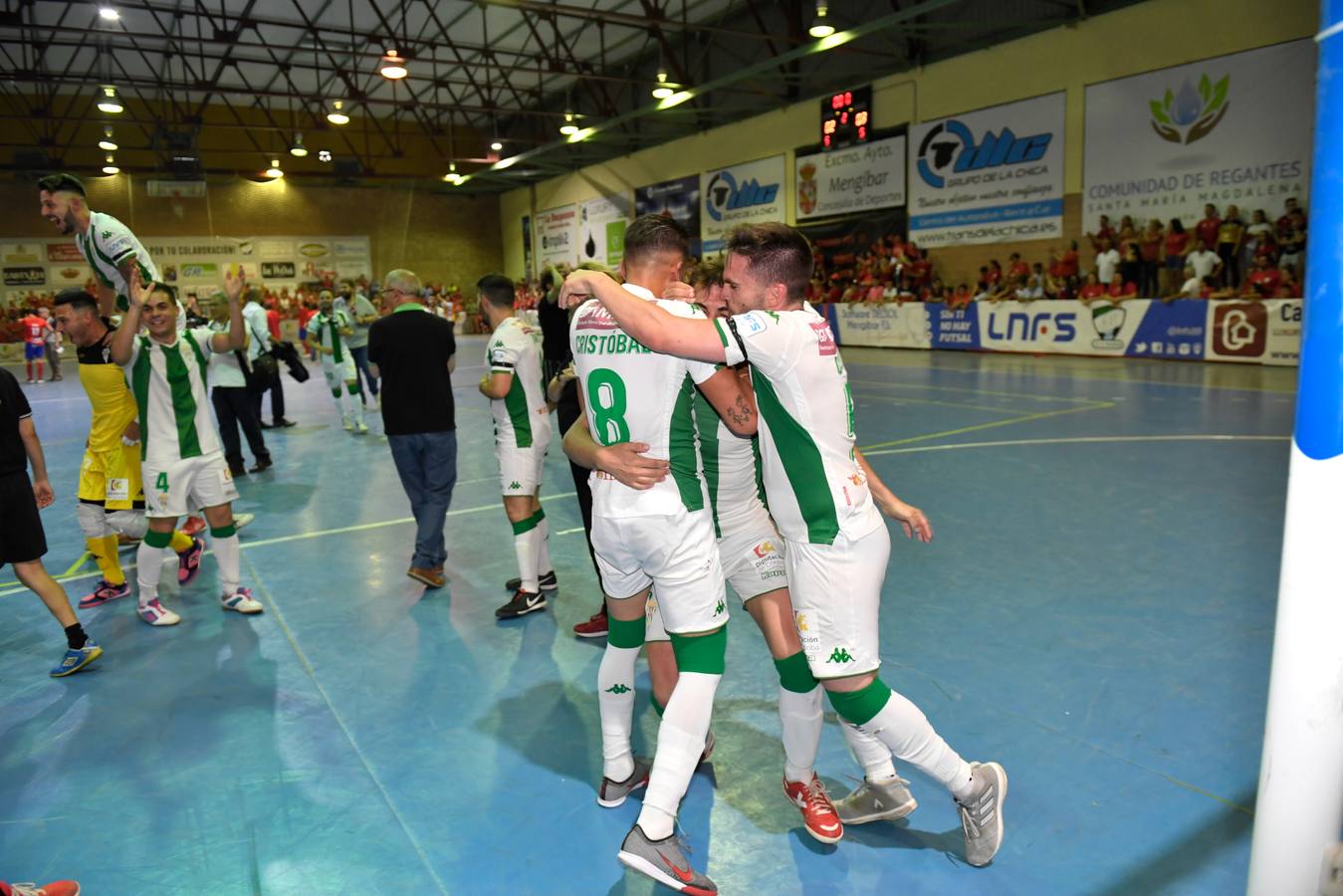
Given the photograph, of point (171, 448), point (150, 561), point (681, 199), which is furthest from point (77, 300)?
point (681, 199)

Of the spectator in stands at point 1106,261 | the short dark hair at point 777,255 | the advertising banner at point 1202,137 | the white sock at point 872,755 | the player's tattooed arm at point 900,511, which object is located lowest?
the white sock at point 872,755

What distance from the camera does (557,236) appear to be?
4009 centimetres

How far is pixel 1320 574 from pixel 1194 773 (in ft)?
7.60

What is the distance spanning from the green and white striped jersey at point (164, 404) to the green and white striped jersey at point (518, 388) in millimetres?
1757

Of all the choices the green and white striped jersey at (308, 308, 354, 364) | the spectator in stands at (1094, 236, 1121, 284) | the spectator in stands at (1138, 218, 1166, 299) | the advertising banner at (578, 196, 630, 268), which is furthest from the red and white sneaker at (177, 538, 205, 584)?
the advertising banner at (578, 196, 630, 268)

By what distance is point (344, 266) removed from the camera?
135 feet

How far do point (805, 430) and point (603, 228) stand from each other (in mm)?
35599

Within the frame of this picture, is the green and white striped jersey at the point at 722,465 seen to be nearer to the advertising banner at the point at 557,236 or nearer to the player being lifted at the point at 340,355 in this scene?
the player being lifted at the point at 340,355

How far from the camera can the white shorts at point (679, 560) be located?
278cm

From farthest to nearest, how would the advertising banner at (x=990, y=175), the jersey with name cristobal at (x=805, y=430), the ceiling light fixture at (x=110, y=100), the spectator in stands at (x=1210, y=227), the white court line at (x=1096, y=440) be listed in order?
the ceiling light fixture at (x=110, y=100) → the advertising banner at (x=990, y=175) → the spectator in stands at (x=1210, y=227) → the white court line at (x=1096, y=440) → the jersey with name cristobal at (x=805, y=430)

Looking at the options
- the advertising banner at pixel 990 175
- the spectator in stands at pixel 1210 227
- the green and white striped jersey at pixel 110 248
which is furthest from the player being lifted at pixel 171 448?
the advertising banner at pixel 990 175

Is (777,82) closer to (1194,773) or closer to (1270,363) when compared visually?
(1270,363)

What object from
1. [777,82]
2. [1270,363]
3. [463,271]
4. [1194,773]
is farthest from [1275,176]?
[463,271]

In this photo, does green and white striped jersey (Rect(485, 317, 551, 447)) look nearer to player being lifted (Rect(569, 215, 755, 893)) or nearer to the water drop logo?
player being lifted (Rect(569, 215, 755, 893))
